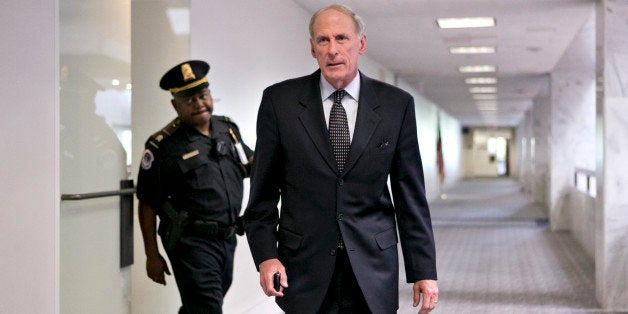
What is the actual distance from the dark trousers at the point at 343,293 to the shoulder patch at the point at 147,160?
1.84 meters

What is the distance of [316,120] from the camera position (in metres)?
2.07

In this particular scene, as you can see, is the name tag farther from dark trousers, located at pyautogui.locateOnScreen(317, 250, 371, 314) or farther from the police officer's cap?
dark trousers, located at pyautogui.locateOnScreen(317, 250, 371, 314)

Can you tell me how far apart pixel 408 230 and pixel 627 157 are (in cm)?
463

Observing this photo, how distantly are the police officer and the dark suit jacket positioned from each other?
5.27 ft

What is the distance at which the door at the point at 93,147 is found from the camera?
3.41 m

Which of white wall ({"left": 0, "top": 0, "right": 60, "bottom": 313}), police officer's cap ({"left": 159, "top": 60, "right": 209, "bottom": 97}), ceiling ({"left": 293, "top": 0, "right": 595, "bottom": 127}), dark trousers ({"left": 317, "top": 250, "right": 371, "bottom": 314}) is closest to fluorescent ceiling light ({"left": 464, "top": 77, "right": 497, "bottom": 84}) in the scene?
ceiling ({"left": 293, "top": 0, "right": 595, "bottom": 127})

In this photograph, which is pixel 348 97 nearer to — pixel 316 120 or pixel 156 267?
pixel 316 120

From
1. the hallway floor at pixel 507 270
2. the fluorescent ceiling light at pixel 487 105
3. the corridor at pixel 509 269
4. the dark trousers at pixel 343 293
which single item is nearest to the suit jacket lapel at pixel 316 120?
the dark trousers at pixel 343 293

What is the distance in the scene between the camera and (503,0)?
22.5ft

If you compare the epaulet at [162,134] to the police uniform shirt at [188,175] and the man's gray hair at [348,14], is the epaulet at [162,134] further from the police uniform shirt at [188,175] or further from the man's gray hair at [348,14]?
the man's gray hair at [348,14]

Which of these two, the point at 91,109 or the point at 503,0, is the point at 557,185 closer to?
the point at 503,0

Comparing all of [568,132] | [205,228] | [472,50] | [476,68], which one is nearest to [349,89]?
[205,228]

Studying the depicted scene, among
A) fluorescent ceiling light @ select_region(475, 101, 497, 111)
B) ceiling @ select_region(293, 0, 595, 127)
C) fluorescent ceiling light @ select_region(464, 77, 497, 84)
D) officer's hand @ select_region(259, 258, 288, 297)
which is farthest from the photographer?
fluorescent ceiling light @ select_region(475, 101, 497, 111)

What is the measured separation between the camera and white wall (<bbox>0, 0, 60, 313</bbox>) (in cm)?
285
